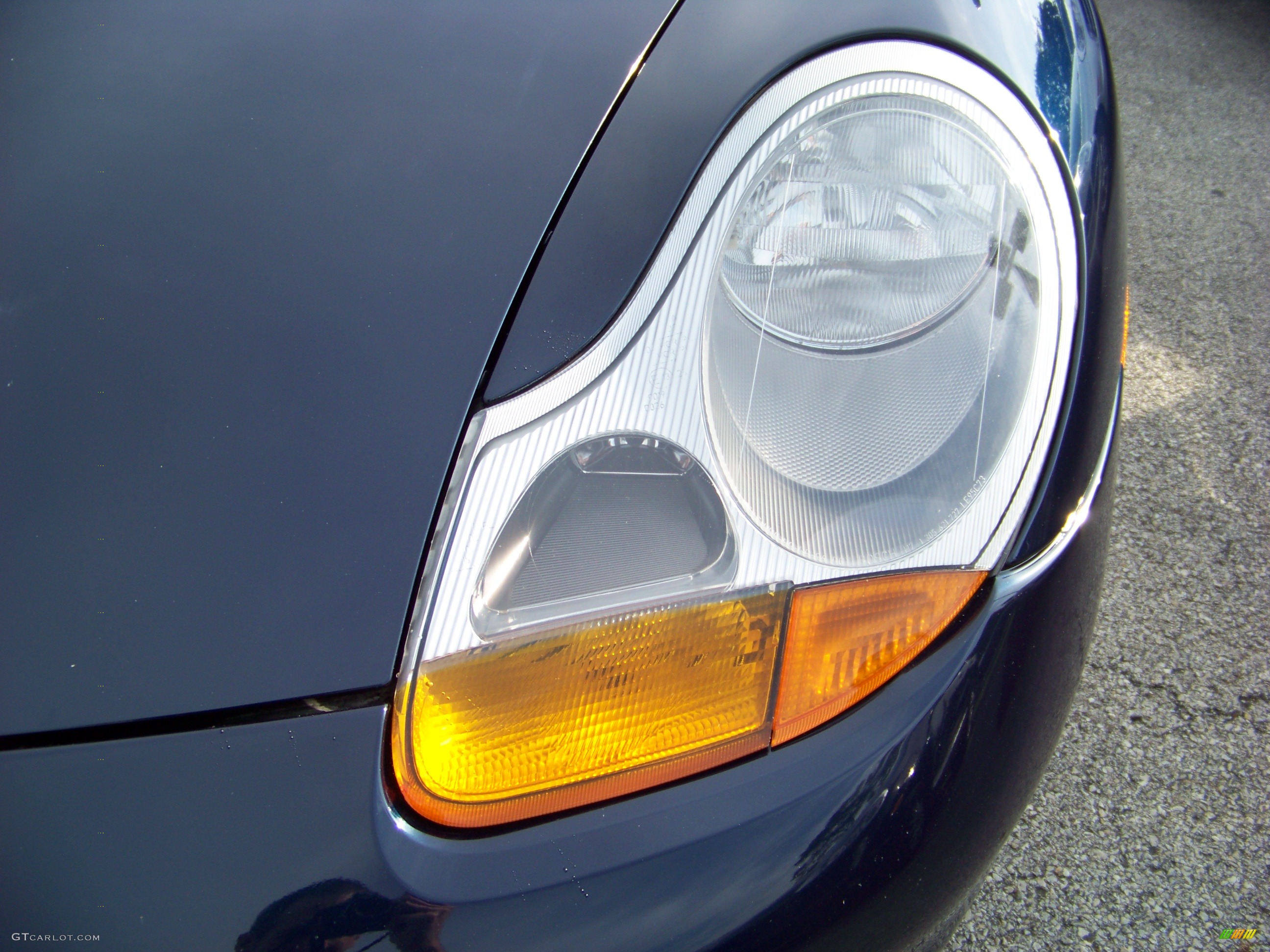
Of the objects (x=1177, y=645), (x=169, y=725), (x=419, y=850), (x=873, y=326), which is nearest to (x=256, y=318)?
(x=169, y=725)

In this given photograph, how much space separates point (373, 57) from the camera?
88cm

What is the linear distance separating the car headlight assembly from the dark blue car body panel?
23 mm

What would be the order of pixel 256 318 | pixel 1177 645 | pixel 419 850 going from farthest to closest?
pixel 1177 645, pixel 256 318, pixel 419 850

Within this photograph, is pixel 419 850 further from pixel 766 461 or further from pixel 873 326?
pixel 873 326

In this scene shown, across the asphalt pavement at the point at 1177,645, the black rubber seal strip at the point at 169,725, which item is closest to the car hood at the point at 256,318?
the black rubber seal strip at the point at 169,725

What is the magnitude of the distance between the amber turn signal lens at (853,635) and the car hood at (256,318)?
0.32 metres

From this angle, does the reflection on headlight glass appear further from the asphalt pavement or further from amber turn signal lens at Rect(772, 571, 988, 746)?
the asphalt pavement

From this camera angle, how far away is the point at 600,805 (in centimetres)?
68

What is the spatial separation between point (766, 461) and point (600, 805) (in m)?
0.33

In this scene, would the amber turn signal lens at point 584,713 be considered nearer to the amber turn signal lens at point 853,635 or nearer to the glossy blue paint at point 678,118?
the amber turn signal lens at point 853,635

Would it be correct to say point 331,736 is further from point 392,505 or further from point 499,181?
point 499,181

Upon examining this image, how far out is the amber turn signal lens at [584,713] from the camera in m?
0.68

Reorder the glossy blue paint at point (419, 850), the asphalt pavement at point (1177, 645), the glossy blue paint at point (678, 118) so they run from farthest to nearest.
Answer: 1. the asphalt pavement at point (1177, 645)
2. the glossy blue paint at point (678, 118)
3. the glossy blue paint at point (419, 850)

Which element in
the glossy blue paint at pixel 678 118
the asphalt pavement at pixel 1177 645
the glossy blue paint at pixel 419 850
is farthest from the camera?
the asphalt pavement at pixel 1177 645
